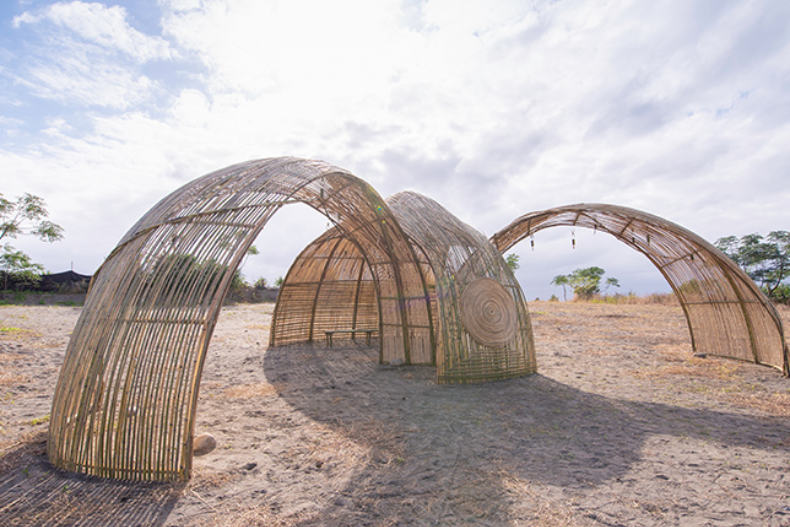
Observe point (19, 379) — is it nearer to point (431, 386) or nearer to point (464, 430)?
point (431, 386)

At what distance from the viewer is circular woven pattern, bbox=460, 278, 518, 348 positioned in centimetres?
734

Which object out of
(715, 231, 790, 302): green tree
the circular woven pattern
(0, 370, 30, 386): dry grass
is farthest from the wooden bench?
(715, 231, 790, 302): green tree

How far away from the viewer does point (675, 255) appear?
30.3ft

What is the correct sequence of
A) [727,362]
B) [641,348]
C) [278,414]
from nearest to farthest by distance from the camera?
[278,414] → [727,362] → [641,348]

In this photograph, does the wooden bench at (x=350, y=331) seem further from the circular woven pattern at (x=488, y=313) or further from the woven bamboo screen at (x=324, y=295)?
the circular woven pattern at (x=488, y=313)

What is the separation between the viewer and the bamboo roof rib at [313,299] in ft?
12.5

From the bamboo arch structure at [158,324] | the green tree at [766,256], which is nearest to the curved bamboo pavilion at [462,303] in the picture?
the bamboo arch structure at [158,324]

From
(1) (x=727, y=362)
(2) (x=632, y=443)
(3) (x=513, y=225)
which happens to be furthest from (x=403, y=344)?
(1) (x=727, y=362)

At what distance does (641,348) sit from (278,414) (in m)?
8.88

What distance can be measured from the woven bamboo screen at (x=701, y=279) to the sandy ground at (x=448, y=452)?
0.81 m

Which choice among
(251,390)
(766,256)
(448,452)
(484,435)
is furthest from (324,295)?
(766,256)

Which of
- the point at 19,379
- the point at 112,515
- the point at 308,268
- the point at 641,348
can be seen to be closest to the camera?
the point at 112,515

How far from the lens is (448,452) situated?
4289 millimetres

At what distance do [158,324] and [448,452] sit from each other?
3.11 metres
